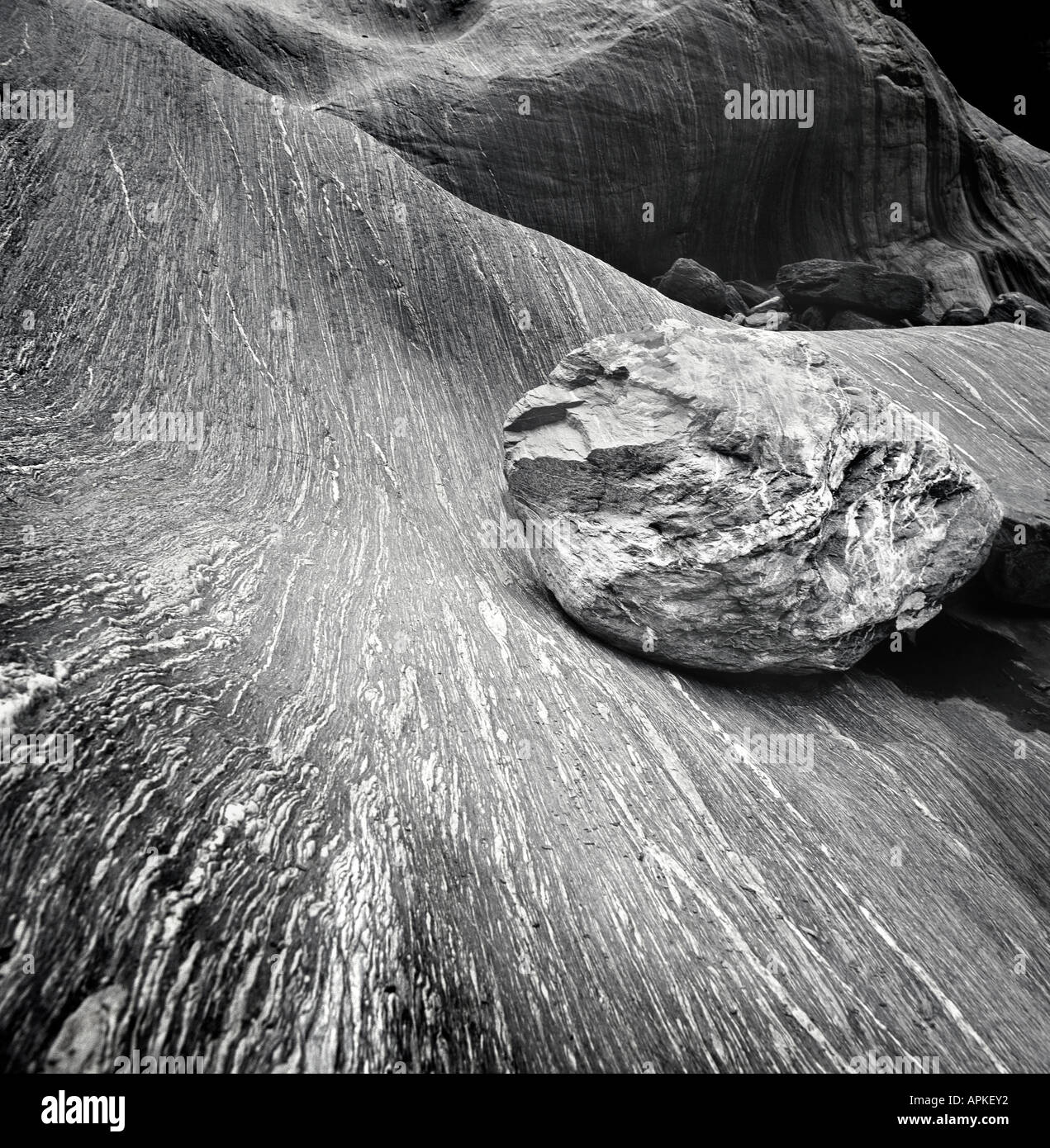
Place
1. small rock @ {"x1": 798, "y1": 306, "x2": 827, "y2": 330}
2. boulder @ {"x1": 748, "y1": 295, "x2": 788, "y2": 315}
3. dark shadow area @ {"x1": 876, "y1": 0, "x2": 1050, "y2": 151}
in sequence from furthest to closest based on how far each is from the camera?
dark shadow area @ {"x1": 876, "y1": 0, "x2": 1050, "y2": 151}, small rock @ {"x1": 798, "y1": 306, "x2": 827, "y2": 330}, boulder @ {"x1": 748, "y1": 295, "x2": 788, "y2": 315}

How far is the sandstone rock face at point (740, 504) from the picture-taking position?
485cm

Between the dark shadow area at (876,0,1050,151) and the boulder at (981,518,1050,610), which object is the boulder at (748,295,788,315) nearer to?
the boulder at (981,518,1050,610)

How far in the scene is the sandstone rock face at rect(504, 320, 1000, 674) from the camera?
485cm

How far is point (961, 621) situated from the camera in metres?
6.24

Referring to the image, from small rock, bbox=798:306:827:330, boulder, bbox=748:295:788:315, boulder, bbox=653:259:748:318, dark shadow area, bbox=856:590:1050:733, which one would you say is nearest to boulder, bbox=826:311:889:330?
small rock, bbox=798:306:827:330

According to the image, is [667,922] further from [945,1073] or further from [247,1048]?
[247,1048]

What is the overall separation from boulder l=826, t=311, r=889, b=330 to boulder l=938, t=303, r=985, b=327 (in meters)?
1.03

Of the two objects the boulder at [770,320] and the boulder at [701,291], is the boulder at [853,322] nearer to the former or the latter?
the boulder at [770,320]

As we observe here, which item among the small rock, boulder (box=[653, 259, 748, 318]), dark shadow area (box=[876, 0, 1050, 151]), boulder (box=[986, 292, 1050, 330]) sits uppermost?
dark shadow area (box=[876, 0, 1050, 151])

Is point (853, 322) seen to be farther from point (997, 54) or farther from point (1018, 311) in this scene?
point (997, 54)

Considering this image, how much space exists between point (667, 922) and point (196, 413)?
16.1ft

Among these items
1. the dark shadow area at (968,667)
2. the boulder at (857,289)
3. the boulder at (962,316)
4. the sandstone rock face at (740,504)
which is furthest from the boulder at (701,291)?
the dark shadow area at (968,667)

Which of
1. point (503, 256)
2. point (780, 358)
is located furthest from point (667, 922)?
point (503, 256)

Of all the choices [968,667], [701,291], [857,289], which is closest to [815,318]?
[857,289]
